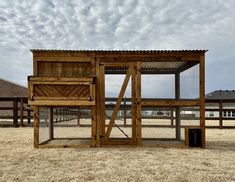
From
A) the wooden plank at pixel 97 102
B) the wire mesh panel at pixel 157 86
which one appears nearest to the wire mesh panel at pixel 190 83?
the wire mesh panel at pixel 157 86

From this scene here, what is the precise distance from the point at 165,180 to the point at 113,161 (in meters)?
1.76

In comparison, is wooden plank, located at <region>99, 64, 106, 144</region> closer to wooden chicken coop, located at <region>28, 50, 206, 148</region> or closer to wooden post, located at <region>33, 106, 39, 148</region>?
wooden chicken coop, located at <region>28, 50, 206, 148</region>

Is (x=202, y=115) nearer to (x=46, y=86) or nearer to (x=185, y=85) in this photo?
(x=185, y=85)

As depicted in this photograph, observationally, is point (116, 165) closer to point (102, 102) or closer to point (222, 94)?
point (102, 102)

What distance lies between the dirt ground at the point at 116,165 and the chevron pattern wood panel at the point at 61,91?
1565 millimetres

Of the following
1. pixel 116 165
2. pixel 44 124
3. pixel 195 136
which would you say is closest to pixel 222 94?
pixel 195 136

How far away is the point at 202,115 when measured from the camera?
8086 mm

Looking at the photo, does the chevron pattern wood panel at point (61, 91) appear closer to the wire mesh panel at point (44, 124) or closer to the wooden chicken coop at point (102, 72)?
the wooden chicken coop at point (102, 72)

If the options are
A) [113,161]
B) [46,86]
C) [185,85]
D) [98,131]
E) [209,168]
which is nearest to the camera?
[209,168]

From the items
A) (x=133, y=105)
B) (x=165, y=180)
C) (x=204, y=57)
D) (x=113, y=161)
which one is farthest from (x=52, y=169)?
(x=204, y=57)

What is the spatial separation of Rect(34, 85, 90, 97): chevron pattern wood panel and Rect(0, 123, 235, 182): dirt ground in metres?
1.56

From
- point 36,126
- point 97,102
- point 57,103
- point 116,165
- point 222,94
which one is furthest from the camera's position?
point 222,94

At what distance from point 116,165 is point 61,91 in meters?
3.09

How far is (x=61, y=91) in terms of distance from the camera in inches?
304
